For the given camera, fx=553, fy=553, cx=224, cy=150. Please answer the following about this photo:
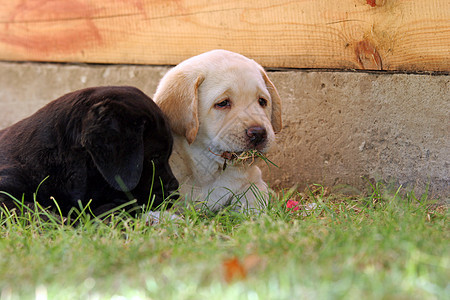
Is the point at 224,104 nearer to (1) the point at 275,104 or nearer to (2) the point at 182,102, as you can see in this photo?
(2) the point at 182,102

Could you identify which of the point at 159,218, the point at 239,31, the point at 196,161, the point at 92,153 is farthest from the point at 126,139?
the point at 239,31

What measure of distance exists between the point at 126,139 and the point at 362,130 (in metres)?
2.00

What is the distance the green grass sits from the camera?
1.96 meters

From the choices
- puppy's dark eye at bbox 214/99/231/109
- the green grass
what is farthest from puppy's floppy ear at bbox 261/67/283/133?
the green grass

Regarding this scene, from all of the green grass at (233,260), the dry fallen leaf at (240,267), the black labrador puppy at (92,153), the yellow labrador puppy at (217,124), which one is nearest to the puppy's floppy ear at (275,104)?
the yellow labrador puppy at (217,124)

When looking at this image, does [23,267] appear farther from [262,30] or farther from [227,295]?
[262,30]

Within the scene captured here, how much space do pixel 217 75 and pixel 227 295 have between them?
2.25 m

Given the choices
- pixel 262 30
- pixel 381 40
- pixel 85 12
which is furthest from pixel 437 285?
pixel 85 12

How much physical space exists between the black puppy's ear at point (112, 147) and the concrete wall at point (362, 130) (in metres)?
1.72

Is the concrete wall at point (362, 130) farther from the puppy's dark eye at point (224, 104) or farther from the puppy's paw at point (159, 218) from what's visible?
the puppy's paw at point (159, 218)

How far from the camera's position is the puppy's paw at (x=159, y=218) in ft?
10.7

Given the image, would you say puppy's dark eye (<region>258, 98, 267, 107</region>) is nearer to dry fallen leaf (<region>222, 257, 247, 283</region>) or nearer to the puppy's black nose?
the puppy's black nose

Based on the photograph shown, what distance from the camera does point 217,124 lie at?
3.83 m

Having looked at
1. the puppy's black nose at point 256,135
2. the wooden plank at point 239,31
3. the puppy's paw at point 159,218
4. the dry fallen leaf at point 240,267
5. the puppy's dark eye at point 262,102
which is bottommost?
the puppy's paw at point 159,218
